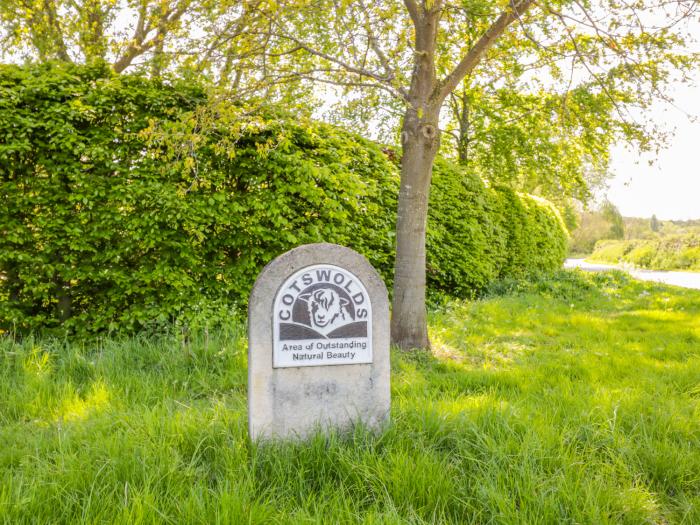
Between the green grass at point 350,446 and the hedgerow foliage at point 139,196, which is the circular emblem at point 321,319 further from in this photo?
the hedgerow foliage at point 139,196

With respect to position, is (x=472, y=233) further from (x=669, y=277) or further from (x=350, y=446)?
(x=669, y=277)

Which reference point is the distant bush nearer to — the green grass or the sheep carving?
the green grass

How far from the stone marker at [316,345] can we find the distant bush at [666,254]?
945 inches

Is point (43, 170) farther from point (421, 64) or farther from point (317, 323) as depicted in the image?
point (421, 64)

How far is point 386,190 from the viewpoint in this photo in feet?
23.6

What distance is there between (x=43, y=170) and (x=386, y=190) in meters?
4.28

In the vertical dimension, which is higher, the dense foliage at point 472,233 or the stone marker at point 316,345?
the dense foliage at point 472,233

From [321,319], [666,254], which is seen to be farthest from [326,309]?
[666,254]

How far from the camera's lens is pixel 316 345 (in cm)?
298

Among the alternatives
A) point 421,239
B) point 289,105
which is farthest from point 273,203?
point 421,239

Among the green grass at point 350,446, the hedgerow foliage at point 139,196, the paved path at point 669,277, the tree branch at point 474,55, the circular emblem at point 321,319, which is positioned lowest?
the green grass at point 350,446

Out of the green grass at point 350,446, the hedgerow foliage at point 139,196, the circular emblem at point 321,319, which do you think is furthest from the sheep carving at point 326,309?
the hedgerow foliage at point 139,196

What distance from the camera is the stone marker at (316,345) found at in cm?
286

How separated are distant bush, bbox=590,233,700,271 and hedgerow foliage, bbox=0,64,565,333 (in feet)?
75.1
